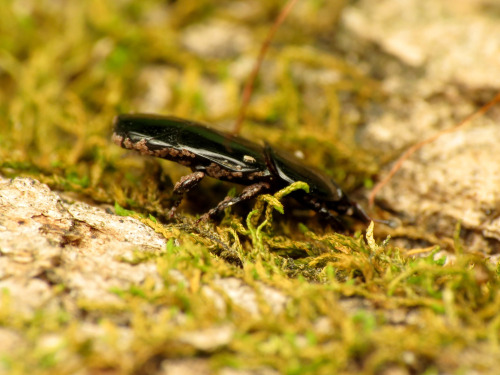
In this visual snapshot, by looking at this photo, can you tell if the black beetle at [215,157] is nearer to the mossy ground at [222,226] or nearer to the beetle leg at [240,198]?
the beetle leg at [240,198]

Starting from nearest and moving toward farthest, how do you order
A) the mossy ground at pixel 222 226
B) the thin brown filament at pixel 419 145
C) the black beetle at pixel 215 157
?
the mossy ground at pixel 222 226, the black beetle at pixel 215 157, the thin brown filament at pixel 419 145

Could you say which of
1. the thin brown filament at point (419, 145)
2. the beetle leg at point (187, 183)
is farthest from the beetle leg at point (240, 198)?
the thin brown filament at point (419, 145)

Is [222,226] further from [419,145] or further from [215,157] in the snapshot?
[419,145]

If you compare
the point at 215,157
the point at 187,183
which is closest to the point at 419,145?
the point at 215,157

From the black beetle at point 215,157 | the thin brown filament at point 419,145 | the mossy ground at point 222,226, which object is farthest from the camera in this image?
the thin brown filament at point 419,145

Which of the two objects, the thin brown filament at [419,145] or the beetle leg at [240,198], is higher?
the thin brown filament at [419,145]

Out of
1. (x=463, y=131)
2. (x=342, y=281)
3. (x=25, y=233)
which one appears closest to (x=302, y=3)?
(x=463, y=131)
